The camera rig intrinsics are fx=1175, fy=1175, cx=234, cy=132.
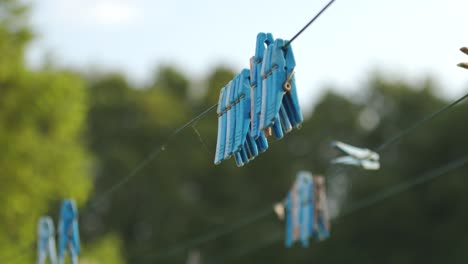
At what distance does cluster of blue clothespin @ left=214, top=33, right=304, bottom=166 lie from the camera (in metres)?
7.22

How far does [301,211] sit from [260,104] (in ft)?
15.1

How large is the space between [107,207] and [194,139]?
138 inches

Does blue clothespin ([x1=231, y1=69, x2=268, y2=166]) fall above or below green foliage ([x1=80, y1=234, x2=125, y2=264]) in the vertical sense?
below

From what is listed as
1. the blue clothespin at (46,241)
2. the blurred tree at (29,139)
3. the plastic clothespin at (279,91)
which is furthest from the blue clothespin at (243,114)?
the blurred tree at (29,139)

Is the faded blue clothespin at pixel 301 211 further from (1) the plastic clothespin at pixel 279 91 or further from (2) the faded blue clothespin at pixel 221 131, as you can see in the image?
(1) the plastic clothespin at pixel 279 91

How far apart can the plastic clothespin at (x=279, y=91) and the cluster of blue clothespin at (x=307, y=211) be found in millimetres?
4474

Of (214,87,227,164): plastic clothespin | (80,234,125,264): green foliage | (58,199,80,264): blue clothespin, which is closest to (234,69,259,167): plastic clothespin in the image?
(214,87,227,164): plastic clothespin

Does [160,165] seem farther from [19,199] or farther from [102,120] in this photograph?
[19,199]

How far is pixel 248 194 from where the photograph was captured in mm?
36531

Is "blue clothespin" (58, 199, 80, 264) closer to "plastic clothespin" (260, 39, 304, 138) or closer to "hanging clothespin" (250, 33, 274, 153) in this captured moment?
"hanging clothespin" (250, 33, 274, 153)

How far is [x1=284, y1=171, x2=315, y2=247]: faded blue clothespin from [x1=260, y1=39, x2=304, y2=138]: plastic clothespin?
4474 mm

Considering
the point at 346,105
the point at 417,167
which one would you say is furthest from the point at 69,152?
the point at 346,105

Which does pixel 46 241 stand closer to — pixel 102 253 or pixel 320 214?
pixel 320 214

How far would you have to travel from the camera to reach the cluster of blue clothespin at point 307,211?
11758 millimetres
